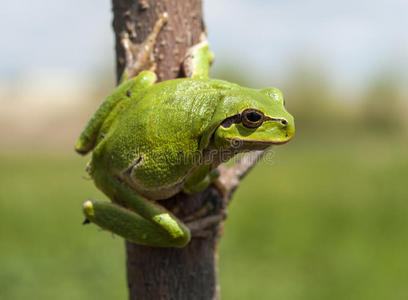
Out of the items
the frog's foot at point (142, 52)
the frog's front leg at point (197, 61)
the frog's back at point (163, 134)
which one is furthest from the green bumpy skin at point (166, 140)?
the frog's front leg at point (197, 61)

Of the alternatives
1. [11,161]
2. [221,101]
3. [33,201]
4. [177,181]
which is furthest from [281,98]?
[11,161]

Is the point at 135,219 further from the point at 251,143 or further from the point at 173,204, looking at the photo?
the point at 251,143

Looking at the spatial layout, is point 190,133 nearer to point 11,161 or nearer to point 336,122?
point 11,161

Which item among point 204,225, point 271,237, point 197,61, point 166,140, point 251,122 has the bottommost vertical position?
point 271,237

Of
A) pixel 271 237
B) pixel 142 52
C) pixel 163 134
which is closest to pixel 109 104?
pixel 142 52

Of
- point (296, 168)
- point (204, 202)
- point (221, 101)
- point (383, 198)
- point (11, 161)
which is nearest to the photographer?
point (221, 101)

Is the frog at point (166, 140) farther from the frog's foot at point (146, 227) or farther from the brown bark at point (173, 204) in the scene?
the brown bark at point (173, 204)
